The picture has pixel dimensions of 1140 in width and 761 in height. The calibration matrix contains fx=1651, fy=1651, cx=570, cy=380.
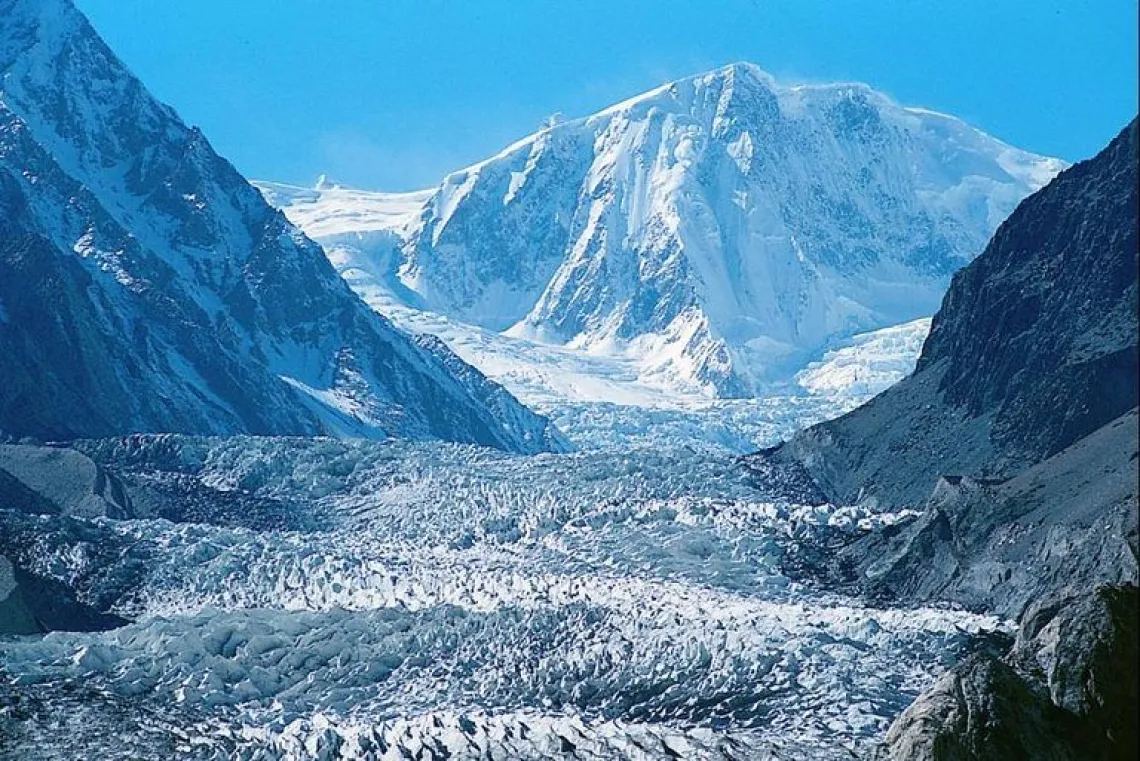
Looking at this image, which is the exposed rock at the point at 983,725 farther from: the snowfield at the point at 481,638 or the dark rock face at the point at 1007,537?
the dark rock face at the point at 1007,537

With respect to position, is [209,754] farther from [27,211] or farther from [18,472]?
[27,211]

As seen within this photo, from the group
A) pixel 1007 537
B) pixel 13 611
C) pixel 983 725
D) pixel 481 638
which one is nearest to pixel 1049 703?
pixel 983 725

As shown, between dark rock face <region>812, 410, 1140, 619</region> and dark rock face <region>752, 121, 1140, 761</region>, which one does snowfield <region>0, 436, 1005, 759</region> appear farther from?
dark rock face <region>752, 121, 1140, 761</region>

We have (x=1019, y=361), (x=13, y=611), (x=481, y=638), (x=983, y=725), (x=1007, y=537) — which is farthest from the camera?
(x=1019, y=361)

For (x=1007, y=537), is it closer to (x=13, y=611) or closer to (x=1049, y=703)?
(x=13, y=611)

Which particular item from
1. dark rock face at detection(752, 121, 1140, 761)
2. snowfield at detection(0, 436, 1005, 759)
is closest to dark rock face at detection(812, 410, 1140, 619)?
dark rock face at detection(752, 121, 1140, 761)

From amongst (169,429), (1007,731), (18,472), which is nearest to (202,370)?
(169,429)

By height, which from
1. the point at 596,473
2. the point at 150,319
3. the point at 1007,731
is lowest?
the point at 1007,731
